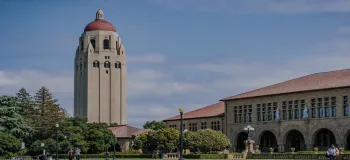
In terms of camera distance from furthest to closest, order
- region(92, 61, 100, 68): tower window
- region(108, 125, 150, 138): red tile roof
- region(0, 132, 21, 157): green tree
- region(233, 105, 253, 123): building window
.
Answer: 1. region(92, 61, 100, 68): tower window
2. region(108, 125, 150, 138): red tile roof
3. region(233, 105, 253, 123): building window
4. region(0, 132, 21, 157): green tree

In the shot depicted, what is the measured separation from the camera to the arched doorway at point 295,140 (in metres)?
85.8

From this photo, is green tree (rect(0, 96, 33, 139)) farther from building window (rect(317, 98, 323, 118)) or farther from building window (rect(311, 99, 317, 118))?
building window (rect(317, 98, 323, 118))

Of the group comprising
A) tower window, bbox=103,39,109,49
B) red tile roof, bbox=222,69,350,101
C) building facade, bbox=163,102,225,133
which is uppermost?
tower window, bbox=103,39,109,49

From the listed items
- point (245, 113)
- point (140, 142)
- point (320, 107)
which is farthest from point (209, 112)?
point (320, 107)

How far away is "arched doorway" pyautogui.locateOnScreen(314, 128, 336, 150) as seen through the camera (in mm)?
81688

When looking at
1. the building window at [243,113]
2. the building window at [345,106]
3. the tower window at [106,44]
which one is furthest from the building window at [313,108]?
the tower window at [106,44]

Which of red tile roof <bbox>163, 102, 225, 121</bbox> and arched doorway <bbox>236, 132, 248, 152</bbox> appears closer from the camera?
arched doorway <bbox>236, 132, 248, 152</bbox>

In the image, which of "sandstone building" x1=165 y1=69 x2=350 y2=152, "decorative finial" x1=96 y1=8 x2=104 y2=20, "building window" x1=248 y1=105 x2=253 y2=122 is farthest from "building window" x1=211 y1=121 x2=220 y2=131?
"decorative finial" x1=96 y1=8 x2=104 y2=20

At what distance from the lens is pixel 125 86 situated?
162m

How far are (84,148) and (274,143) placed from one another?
2415 centimetres

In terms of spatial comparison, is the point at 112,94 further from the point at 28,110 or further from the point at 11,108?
the point at 11,108

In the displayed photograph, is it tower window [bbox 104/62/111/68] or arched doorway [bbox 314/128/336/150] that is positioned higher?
tower window [bbox 104/62/111/68]

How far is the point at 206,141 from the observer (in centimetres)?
8106

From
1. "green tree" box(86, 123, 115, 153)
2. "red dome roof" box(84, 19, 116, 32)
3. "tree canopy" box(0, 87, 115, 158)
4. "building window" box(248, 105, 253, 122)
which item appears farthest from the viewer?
"red dome roof" box(84, 19, 116, 32)
